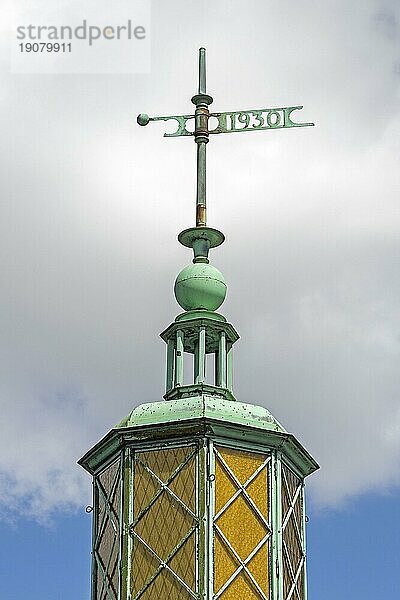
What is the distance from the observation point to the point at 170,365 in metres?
33.0

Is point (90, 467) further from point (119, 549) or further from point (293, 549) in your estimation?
point (293, 549)

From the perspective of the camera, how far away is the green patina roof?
101 ft

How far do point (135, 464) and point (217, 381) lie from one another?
9.33 ft

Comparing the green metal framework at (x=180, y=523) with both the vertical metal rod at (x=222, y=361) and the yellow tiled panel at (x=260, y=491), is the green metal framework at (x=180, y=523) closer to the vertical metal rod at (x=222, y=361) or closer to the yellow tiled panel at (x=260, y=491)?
the yellow tiled panel at (x=260, y=491)

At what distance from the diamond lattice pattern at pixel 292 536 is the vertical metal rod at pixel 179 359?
298cm

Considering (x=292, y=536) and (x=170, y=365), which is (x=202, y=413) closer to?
(x=170, y=365)

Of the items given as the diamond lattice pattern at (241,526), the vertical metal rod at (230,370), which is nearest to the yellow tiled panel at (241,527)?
the diamond lattice pattern at (241,526)

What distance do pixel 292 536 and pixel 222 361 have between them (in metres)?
4.06

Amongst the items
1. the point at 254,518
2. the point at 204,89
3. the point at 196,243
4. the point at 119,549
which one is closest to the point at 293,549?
the point at 254,518

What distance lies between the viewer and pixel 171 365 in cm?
3300

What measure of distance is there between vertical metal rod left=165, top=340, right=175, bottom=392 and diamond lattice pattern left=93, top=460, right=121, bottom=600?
2217 mm

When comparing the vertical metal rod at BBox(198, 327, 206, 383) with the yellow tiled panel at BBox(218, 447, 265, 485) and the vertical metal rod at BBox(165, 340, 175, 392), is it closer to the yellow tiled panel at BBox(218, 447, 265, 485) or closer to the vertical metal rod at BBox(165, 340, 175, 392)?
the vertical metal rod at BBox(165, 340, 175, 392)

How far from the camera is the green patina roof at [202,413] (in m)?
30.9

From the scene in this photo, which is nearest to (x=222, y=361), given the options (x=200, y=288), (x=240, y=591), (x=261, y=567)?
(x=200, y=288)
